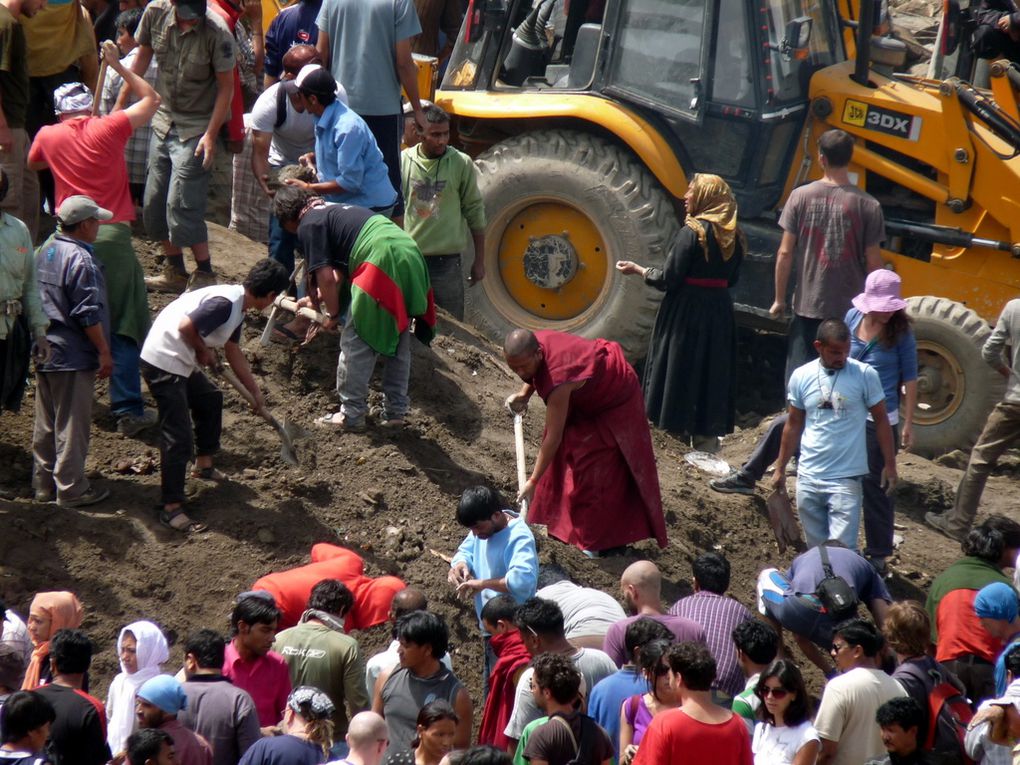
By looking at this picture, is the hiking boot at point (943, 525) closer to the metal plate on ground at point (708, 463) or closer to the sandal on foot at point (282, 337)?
the metal plate on ground at point (708, 463)

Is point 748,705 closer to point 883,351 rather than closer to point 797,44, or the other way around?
point 883,351

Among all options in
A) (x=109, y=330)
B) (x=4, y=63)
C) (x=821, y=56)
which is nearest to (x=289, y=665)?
(x=109, y=330)

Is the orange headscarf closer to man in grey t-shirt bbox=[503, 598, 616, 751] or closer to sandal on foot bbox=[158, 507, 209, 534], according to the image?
sandal on foot bbox=[158, 507, 209, 534]

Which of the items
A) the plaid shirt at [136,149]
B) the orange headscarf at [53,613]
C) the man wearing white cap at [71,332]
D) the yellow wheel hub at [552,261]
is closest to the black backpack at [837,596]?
the orange headscarf at [53,613]

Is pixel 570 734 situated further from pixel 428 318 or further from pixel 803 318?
pixel 803 318

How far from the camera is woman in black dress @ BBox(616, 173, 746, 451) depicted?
9000mm

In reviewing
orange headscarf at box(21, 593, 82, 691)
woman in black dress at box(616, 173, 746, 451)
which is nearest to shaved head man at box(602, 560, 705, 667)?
orange headscarf at box(21, 593, 82, 691)

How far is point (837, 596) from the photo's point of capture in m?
6.67

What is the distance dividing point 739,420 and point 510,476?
276cm

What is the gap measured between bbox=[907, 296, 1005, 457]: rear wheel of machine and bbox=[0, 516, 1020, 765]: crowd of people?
3.38 m

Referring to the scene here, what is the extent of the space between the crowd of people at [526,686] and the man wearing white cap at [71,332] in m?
1.47

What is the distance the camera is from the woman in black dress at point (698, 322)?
29.5 ft

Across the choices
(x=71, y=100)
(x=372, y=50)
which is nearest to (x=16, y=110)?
(x=71, y=100)

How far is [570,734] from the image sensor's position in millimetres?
5191
